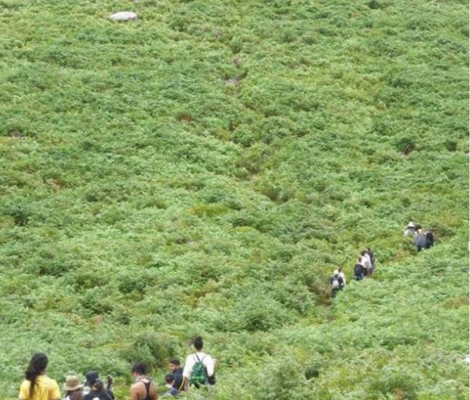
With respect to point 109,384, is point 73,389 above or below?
above

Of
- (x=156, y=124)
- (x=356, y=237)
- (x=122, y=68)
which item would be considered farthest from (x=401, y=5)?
(x=356, y=237)

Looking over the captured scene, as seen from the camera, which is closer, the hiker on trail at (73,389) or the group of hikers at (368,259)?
the hiker on trail at (73,389)

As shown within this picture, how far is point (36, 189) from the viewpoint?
35.1m

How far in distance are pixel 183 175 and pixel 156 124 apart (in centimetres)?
558

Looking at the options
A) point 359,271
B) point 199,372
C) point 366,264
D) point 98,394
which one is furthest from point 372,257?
point 98,394

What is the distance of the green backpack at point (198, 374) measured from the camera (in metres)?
15.3

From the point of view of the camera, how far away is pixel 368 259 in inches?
1129

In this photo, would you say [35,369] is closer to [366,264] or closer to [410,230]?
[366,264]

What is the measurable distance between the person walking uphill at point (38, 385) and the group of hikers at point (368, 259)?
53.4 feet

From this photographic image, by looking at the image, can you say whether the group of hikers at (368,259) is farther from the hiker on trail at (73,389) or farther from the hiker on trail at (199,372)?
the hiker on trail at (73,389)

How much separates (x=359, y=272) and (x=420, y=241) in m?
3.51

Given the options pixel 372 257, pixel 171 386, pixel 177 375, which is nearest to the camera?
pixel 171 386

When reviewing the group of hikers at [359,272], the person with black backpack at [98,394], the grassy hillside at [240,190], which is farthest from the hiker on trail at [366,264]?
the person with black backpack at [98,394]

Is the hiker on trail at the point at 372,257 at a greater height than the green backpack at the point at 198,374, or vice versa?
the green backpack at the point at 198,374
